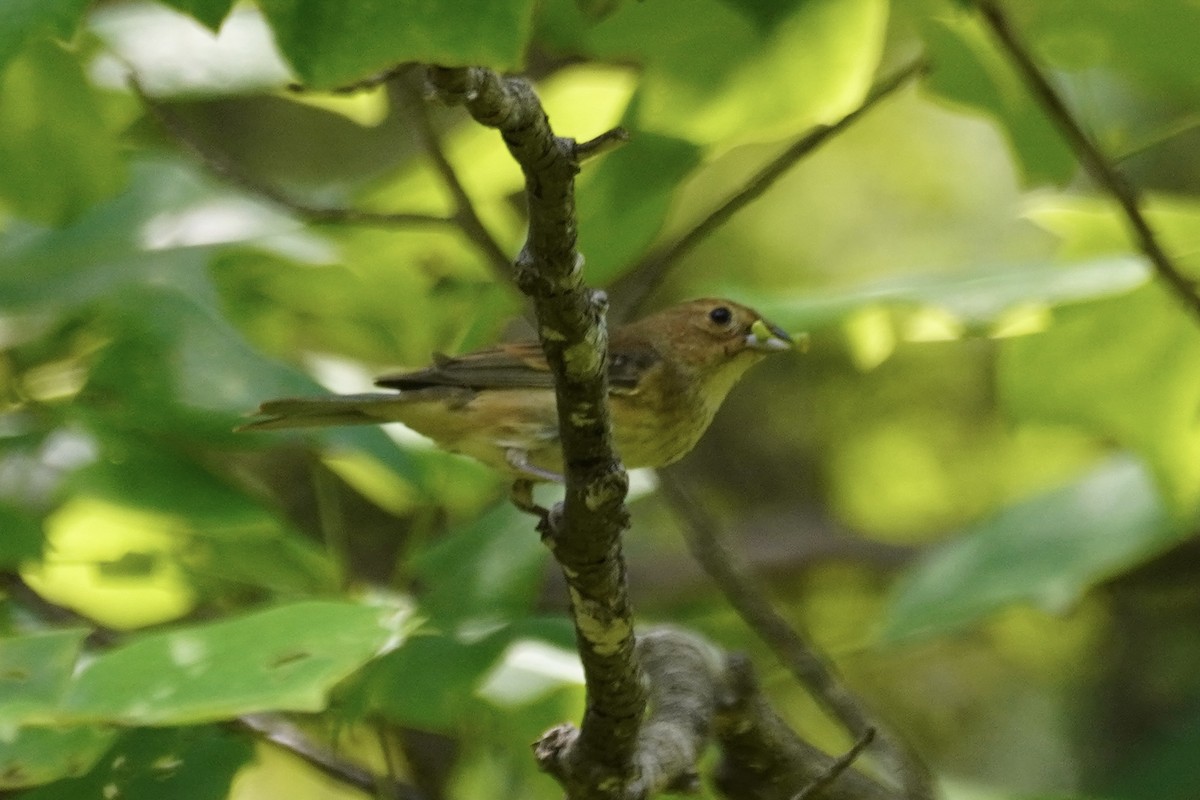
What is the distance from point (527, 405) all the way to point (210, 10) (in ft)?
4.79

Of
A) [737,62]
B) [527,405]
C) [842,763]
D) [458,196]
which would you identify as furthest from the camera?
[527,405]

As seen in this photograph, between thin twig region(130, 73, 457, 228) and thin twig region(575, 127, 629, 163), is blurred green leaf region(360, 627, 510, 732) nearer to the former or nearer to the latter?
thin twig region(130, 73, 457, 228)

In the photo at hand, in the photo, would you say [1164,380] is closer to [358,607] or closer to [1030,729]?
[358,607]

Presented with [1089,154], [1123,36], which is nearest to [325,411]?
[1089,154]

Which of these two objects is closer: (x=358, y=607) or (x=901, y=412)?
(x=358, y=607)

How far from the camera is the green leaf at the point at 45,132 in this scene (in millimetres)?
2637

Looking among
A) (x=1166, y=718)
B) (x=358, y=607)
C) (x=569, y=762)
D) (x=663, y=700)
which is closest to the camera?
(x=358, y=607)

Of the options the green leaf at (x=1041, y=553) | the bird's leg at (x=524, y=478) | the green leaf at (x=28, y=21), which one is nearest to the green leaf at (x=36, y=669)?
the green leaf at (x=28, y=21)

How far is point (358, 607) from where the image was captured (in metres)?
2.02

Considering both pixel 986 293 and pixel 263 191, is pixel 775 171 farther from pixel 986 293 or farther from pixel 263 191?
pixel 263 191

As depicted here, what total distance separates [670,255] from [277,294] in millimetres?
887

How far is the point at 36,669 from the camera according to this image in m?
1.91

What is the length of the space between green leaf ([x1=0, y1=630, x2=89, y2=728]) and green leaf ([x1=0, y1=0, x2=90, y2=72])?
0.75m

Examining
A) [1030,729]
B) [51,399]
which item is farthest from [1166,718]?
[51,399]
